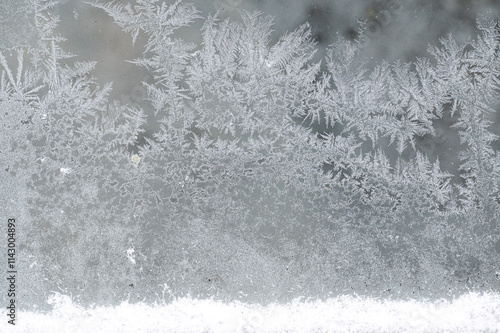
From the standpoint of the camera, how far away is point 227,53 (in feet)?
5.81

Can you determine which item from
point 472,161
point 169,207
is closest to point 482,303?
point 472,161

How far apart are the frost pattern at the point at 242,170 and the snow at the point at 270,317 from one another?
8 centimetres

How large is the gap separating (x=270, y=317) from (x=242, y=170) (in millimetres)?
851

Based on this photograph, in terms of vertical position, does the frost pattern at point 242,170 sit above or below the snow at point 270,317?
above

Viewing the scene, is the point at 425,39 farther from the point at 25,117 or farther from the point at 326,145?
the point at 25,117

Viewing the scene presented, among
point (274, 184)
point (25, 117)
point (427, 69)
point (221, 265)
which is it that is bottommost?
point (221, 265)

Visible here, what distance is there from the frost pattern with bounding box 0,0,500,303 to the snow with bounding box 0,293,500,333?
0.08 meters

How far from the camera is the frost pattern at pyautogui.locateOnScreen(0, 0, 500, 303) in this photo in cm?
177

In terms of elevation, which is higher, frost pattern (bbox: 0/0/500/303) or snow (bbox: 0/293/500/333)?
frost pattern (bbox: 0/0/500/303)

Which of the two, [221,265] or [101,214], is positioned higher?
[101,214]

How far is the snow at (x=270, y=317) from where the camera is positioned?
69.2 inches

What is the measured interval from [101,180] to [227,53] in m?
1.02

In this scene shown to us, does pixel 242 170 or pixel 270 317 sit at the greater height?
pixel 242 170

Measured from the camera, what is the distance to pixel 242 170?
179 centimetres
